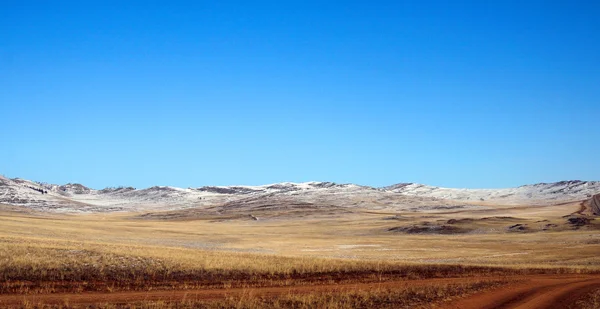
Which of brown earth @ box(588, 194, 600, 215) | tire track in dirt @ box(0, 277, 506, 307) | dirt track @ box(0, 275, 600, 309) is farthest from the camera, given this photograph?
brown earth @ box(588, 194, 600, 215)

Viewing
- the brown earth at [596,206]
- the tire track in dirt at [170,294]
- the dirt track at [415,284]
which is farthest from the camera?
the brown earth at [596,206]

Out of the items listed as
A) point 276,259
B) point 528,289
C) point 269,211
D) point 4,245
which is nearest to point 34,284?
point 4,245

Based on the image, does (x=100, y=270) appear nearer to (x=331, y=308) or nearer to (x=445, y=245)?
(x=331, y=308)

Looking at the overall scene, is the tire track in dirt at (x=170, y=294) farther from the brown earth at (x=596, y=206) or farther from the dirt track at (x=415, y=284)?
the brown earth at (x=596, y=206)

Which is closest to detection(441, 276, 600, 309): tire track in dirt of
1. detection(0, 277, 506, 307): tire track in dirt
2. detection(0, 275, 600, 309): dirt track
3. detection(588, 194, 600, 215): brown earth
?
detection(0, 275, 600, 309): dirt track

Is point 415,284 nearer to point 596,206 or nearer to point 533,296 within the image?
point 533,296

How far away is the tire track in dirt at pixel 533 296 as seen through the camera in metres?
20.0

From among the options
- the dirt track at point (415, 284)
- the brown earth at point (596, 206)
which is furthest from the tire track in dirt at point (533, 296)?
the brown earth at point (596, 206)

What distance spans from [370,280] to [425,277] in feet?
10.9

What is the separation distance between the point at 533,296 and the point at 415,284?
497 centimetres

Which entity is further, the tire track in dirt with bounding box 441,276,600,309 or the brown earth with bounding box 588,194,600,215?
the brown earth with bounding box 588,194,600,215

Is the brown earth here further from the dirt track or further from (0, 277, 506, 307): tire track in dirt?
(0, 277, 506, 307): tire track in dirt

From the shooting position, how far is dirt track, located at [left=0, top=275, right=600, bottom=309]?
1994cm

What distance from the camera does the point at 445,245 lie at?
201 feet
